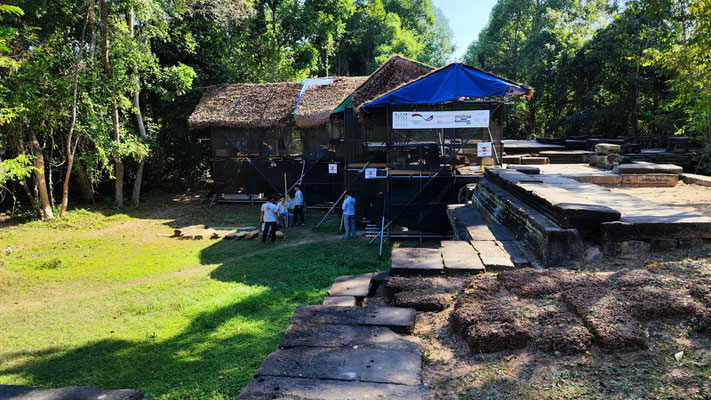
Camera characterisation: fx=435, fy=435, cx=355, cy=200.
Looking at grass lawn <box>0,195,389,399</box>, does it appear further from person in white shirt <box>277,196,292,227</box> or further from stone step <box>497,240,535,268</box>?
stone step <box>497,240,535,268</box>

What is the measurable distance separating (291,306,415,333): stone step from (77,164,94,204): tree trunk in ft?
48.5

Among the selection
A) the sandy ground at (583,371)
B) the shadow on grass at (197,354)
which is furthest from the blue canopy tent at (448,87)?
the sandy ground at (583,371)

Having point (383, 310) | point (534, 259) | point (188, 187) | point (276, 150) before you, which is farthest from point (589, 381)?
point (188, 187)

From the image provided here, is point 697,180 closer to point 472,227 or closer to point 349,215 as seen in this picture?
point 472,227

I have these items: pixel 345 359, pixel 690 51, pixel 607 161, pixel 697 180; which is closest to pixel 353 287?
pixel 345 359

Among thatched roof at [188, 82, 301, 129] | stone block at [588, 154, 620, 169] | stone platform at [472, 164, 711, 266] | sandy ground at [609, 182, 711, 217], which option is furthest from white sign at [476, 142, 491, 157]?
thatched roof at [188, 82, 301, 129]

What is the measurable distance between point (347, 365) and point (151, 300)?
535 cm

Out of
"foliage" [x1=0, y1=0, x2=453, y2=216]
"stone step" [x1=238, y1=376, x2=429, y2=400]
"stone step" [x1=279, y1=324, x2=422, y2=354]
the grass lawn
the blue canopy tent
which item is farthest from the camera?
"foliage" [x1=0, y1=0, x2=453, y2=216]

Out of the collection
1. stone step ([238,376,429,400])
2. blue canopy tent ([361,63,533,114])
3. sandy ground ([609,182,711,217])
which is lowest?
stone step ([238,376,429,400])

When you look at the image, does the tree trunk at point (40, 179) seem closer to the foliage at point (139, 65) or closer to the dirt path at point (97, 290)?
the foliage at point (139, 65)

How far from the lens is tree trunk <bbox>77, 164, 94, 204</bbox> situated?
15.2 meters

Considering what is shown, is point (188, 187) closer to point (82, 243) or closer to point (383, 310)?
point (82, 243)

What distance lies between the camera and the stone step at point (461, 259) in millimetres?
3988

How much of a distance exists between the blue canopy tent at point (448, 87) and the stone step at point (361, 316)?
25.1ft
